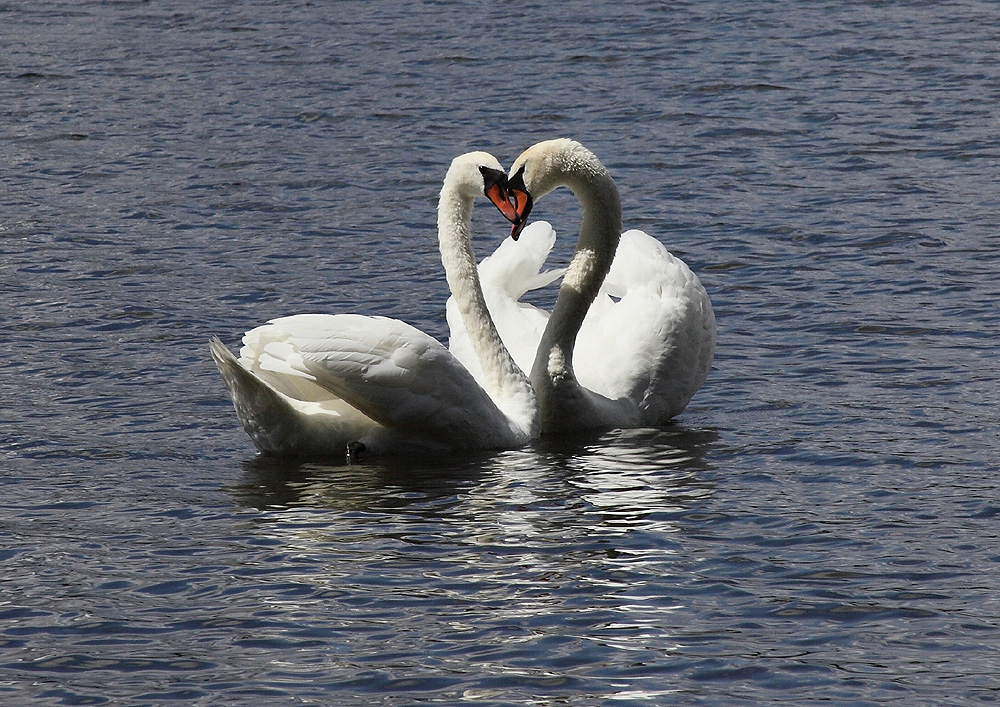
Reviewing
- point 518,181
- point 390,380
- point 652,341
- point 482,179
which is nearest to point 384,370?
point 390,380

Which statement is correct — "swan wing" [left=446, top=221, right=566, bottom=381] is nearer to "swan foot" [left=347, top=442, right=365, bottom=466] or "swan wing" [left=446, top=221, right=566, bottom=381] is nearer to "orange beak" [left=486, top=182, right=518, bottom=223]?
"orange beak" [left=486, top=182, right=518, bottom=223]

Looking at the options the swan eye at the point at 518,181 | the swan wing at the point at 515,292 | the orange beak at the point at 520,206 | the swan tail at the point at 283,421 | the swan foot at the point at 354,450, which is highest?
the swan eye at the point at 518,181

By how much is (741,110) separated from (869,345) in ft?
21.0

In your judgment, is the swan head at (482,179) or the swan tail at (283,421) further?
the swan head at (482,179)

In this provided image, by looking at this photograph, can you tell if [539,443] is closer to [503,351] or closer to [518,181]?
[503,351]

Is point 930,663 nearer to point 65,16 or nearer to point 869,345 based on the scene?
point 869,345

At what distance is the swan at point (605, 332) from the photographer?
9.18 m

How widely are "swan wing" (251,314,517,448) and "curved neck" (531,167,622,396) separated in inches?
25.0

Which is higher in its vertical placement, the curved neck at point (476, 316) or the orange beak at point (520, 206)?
the orange beak at point (520, 206)

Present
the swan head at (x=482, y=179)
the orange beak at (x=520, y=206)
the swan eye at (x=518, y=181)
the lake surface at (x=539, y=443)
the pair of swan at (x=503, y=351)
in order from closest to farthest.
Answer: the lake surface at (x=539, y=443), the pair of swan at (x=503, y=351), the orange beak at (x=520, y=206), the swan head at (x=482, y=179), the swan eye at (x=518, y=181)

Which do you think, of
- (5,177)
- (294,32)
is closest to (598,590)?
(5,177)

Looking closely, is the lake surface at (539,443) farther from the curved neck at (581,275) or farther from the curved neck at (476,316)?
the curved neck at (581,275)

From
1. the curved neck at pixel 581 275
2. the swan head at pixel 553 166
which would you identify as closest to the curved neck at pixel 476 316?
the curved neck at pixel 581 275

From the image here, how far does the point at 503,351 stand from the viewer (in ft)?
30.1
